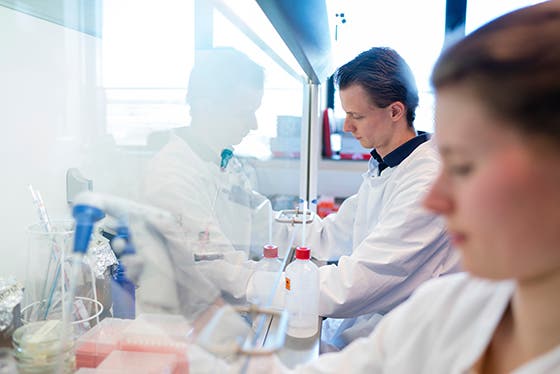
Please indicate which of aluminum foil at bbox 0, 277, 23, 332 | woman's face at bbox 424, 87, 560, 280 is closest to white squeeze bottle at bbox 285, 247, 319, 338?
aluminum foil at bbox 0, 277, 23, 332

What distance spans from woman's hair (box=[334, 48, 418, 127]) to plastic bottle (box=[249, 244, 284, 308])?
0.66 m

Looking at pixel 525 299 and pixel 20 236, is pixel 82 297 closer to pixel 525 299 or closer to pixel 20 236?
pixel 20 236

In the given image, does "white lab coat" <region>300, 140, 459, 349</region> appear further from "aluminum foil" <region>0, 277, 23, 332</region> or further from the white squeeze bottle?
"aluminum foil" <region>0, 277, 23, 332</region>

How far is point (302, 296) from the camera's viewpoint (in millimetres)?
1080

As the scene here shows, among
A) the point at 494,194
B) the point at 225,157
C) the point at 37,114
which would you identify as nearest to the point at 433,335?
the point at 494,194

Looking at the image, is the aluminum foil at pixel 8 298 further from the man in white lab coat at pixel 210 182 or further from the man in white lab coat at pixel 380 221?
the man in white lab coat at pixel 380 221

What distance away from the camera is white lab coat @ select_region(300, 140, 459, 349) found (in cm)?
121

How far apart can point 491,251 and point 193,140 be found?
2.31 ft

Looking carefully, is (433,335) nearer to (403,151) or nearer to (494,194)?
(494,194)

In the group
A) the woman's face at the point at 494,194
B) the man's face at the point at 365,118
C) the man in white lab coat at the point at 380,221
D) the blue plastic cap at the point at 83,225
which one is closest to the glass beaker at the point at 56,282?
the blue plastic cap at the point at 83,225

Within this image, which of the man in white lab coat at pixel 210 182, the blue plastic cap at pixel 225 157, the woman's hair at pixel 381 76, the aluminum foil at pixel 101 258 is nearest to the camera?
the man in white lab coat at pixel 210 182

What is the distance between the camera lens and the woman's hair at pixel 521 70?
37 centimetres

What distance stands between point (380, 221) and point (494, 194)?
3.38 ft

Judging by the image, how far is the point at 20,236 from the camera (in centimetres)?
89
